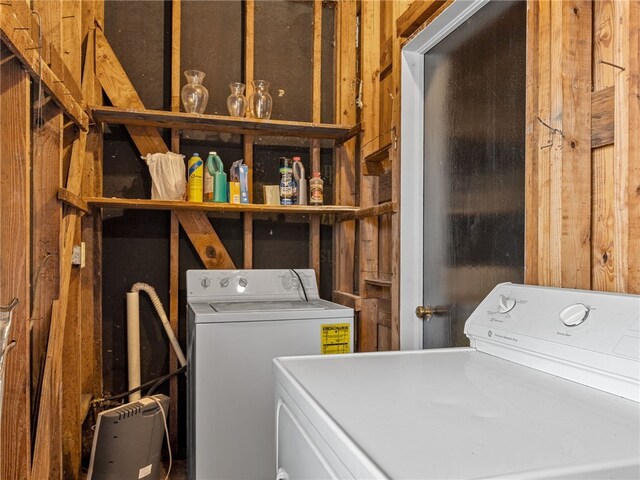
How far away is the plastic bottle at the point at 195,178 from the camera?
253cm

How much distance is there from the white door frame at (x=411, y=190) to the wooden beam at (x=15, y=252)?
147cm

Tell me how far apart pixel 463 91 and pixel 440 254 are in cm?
67

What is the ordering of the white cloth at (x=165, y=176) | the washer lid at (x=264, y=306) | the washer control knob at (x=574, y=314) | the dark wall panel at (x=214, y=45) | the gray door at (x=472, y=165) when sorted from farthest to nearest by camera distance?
the dark wall panel at (x=214, y=45) → the white cloth at (x=165, y=176) → the washer lid at (x=264, y=306) → the gray door at (x=472, y=165) → the washer control knob at (x=574, y=314)

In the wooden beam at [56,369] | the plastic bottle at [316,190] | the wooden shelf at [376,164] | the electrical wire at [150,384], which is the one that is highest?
the wooden shelf at [376,164]

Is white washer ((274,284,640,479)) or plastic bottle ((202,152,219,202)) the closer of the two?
white washer ((274,284,640,479))

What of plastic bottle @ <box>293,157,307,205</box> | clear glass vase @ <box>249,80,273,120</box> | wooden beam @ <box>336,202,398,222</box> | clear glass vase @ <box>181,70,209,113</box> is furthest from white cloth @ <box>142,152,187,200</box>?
wooden beam @ <box>336,202,398,222</box>

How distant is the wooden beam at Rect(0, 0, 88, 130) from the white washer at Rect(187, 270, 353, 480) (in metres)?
1.00

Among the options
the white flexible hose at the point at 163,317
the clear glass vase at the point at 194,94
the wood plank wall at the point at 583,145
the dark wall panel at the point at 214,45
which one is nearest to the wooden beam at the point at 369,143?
the dark wall panel at the point at 214,45

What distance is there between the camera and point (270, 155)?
9.37ft

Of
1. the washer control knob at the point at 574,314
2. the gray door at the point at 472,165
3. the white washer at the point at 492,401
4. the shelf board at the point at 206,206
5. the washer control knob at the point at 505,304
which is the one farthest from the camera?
the shelf board at the point at 206,206

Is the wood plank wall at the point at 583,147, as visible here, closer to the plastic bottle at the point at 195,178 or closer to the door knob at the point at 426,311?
the door knob at the point at 426,311

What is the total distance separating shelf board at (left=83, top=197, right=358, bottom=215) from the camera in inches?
92.7

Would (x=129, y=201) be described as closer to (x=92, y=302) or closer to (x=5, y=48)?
(x=92, y=302)

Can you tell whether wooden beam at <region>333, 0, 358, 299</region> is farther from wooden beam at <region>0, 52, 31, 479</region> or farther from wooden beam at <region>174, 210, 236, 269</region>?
wooden beam at <region>0, 52, 31, 479</region>
